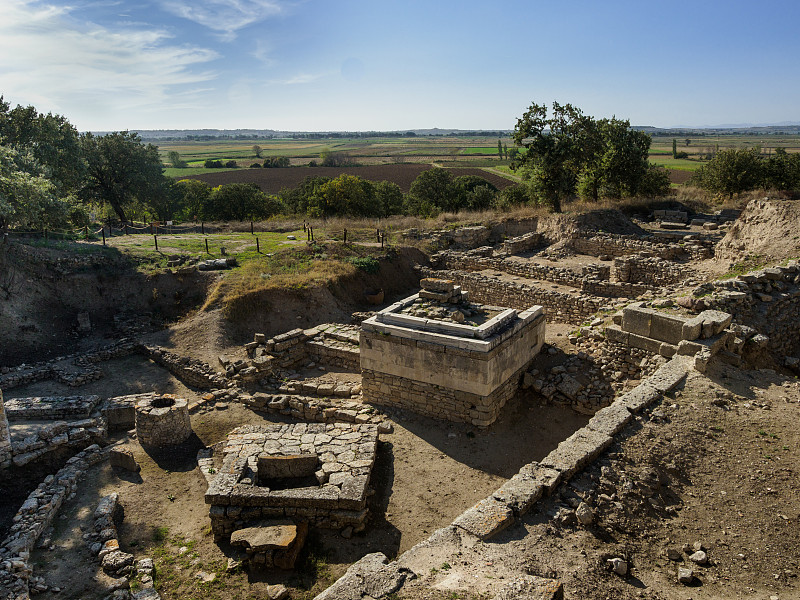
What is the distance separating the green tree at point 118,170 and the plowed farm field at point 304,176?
3711cm

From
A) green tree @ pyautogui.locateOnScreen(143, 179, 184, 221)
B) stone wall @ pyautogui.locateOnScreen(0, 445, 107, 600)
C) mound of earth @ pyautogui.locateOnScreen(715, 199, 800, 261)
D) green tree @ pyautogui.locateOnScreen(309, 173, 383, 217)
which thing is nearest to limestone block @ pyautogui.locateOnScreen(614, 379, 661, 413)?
mound of earth @ pyautogui.locateOnScreen(715, 199, 800, 261)

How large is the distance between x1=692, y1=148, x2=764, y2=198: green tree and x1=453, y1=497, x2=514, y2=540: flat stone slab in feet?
95.4

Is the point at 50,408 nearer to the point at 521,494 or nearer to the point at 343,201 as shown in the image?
the point at 521,494

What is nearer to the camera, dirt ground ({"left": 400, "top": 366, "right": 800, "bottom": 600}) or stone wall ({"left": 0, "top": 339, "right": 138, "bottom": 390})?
dirt ground ({"left": 400, "top": 366, "right": 800, "bottom": 600})

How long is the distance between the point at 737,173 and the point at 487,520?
3083cm

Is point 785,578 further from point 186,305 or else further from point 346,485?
point 186,305

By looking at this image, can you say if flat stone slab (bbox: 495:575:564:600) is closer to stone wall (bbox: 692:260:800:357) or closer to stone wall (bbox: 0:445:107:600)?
stone wall (bbox: 0:445:107:600)

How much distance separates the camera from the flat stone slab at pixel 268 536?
7016 millimetres

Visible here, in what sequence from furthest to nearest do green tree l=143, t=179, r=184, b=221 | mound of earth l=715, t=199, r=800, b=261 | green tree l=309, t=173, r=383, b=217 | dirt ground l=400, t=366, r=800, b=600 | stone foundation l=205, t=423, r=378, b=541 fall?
1. green tree l=143, t=179, r=184, b=221
2. green tree l=309, t=173, r=383, b=217
3. mound of earth l=715, t=199, r=800, b=261
4. stone foundation l=205, t=423, r=378, b=541
5. dirt ground l=400, t=366, r=800, b=600

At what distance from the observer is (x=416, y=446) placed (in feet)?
31.2

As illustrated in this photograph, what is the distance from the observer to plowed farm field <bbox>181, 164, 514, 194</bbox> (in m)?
73.1

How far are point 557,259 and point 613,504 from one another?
14739 mm

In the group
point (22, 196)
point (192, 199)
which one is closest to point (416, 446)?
point (22, 196)

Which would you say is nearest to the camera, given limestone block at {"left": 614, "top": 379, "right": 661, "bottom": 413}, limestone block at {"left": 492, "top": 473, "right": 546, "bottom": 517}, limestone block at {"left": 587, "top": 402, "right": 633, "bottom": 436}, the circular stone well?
limestone block at {"left": 492, "top": 473, "right": 546, "bottom": 517}
